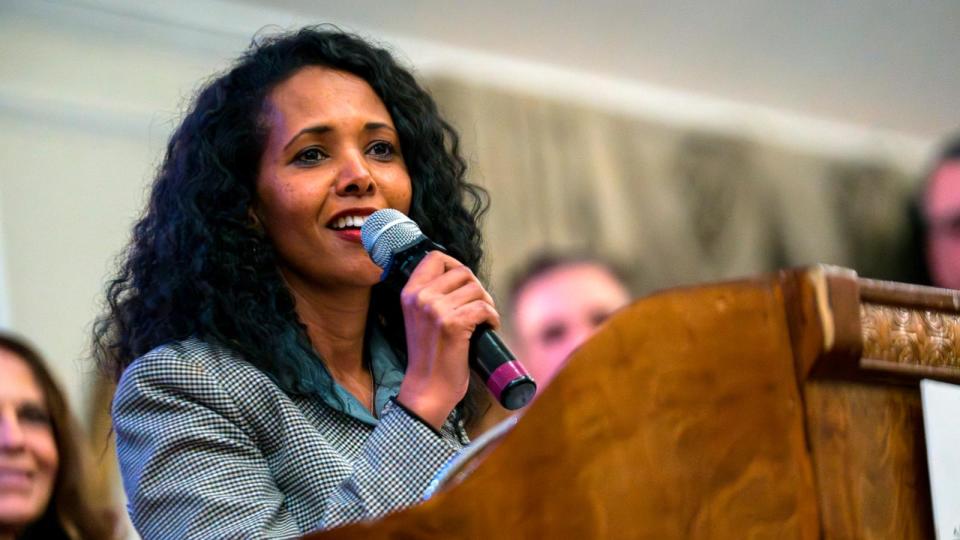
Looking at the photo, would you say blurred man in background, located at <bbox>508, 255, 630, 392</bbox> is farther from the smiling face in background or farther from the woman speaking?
the woman speaking

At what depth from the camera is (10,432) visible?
278 cm

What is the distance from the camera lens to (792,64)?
5.21 metres

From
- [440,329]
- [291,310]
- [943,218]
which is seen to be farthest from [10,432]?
[943,218]

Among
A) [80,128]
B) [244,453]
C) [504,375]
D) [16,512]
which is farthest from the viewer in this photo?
[80,128]

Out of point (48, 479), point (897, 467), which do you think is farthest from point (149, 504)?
point (48, 479)

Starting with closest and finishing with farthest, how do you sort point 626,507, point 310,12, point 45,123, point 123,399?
point 626,507
point 123,399
point 45,123
point 310,12

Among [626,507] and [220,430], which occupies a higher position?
[626,507]

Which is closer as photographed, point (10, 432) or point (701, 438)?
point (701, 438)

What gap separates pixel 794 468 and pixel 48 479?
7.36 feet

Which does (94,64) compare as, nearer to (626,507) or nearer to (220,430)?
(220,430)

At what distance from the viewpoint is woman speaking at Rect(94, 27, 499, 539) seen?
4.27ft

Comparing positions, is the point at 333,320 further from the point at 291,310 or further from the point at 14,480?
the point at 14,480

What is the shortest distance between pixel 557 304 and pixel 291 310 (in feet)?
6.37

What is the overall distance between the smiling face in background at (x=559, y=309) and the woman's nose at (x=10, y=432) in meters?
1.17
